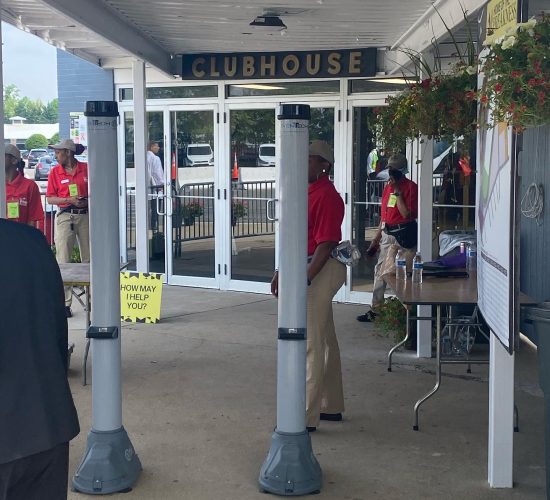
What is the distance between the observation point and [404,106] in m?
6.70

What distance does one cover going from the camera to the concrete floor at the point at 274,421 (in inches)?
201

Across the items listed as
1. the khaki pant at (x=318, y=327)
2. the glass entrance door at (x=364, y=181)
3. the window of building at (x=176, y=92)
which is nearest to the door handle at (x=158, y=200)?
the window of building at (x=176, y=92)

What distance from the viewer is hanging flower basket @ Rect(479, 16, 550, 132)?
3.64m

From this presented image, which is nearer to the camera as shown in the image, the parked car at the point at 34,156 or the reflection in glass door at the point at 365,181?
the reflection in glass door at the point at 365,181

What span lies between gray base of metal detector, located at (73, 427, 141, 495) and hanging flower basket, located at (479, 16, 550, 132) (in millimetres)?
2713

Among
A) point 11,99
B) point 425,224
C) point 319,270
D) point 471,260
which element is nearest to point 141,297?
point 425,224

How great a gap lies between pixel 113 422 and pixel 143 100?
221 inches

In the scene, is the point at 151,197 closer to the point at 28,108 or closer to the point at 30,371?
the point at 30,371

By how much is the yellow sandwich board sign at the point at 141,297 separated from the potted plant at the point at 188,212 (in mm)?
2371

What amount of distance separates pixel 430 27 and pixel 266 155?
398cm

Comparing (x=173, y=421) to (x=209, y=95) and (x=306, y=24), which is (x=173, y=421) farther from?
(x=209, y=95)

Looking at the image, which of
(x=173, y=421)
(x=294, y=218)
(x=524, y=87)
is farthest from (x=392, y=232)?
(x=524, y=87)

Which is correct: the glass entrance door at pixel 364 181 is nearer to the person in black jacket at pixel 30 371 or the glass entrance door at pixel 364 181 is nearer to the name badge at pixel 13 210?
the name badge at pixel 13 210

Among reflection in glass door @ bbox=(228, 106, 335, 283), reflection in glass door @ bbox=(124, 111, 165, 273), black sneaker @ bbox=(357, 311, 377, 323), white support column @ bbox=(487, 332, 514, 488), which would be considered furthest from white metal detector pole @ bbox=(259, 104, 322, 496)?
reflection in glass door @ bbox=(124, 111, 165, 273)
